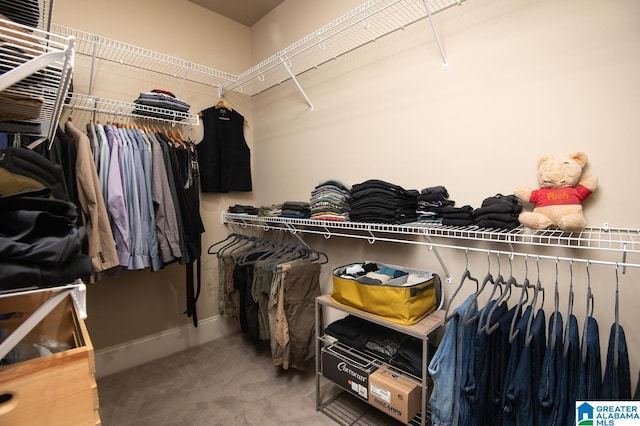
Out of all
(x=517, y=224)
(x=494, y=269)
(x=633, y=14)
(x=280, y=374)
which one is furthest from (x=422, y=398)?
(x=633, y=14)

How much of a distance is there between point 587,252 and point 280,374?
2004 mm

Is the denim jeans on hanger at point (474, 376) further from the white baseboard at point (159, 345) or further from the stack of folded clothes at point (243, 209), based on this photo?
the white baseboard at point (159, 345)

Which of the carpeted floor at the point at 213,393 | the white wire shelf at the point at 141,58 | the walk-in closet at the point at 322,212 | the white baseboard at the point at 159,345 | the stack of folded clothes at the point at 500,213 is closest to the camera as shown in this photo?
the walk-in closet at the point at 322,212

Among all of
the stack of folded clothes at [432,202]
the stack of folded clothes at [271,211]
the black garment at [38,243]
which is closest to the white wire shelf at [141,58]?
the stack of folded clothes at [271,211]

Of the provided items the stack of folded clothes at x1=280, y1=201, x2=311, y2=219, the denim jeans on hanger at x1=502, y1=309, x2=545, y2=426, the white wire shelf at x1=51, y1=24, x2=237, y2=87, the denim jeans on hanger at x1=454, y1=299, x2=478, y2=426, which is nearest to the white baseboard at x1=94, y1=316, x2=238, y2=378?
the stack of folded clothes at x1=280, y1=201, x2=311, y2=219

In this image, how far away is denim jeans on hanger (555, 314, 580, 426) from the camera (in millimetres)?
1091

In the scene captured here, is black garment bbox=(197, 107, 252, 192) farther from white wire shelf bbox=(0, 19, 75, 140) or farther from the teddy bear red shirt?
the teddy bear red shirt

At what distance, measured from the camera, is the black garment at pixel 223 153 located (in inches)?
111

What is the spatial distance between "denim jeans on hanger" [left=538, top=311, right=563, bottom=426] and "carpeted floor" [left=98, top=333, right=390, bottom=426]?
3.08 ft

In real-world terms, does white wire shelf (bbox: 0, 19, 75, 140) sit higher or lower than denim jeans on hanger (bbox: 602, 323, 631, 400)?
higher

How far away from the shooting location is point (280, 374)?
232cm

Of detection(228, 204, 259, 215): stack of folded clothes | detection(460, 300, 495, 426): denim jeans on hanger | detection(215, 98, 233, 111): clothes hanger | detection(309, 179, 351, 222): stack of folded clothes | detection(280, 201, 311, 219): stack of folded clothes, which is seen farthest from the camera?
detection(215, 98, 233, 111): clothes hanger

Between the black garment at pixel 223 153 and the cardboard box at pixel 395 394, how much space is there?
203 cm

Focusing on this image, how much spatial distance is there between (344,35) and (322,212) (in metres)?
1.25
